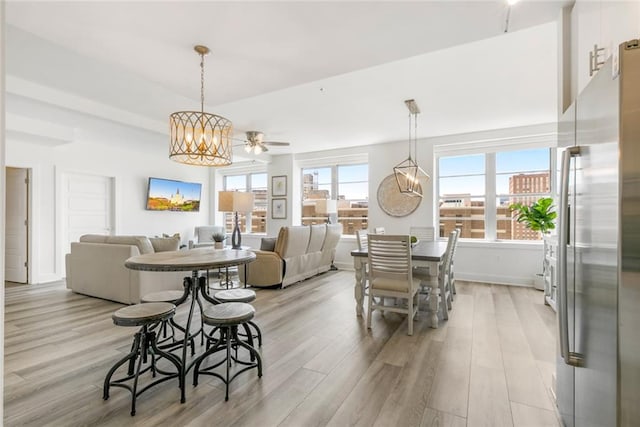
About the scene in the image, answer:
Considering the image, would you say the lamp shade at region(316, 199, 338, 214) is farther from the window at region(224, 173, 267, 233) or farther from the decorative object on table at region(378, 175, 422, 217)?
the window at region(224, 173, 267, 233)

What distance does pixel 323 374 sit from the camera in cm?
222

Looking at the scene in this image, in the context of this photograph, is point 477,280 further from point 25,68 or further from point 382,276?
point 25,68

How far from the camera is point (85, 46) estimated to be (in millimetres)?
2463

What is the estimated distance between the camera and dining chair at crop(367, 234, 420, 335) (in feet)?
9.89

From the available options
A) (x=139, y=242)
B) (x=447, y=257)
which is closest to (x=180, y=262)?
(x=139, y=242)

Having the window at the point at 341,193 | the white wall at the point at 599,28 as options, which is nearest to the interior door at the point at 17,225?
the window at the point at 341,193

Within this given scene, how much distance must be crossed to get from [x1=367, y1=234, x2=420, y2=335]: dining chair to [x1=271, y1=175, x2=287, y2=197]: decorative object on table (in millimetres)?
4619

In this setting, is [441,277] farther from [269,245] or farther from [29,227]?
[29,227]

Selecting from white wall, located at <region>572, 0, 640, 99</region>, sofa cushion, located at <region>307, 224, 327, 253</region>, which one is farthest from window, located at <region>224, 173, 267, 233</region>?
white wall, located at <region>572, 0, 640, 99</region>

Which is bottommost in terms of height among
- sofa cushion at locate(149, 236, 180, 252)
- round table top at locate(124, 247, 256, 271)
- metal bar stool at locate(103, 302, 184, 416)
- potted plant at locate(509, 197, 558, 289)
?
metal bar stool at locate(103, 302, 184, 416)

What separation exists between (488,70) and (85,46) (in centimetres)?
372

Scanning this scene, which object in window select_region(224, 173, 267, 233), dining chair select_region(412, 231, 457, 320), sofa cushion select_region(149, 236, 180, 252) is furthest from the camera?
window select_region(224, 173, 267, 233)

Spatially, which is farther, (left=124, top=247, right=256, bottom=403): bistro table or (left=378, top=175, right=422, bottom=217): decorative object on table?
(left=378, top=175, right=422, bottom=217): decorative object on table

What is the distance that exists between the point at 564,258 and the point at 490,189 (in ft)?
15.4
